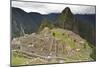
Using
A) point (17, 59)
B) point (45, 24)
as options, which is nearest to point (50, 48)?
point (45, 24)

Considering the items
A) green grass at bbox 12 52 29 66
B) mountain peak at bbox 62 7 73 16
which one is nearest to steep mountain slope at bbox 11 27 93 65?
green grass at bbox 12 52 29 66

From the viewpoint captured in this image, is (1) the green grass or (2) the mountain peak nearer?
(1) the green grass

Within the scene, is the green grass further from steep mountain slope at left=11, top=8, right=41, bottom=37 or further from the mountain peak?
the mountain peak

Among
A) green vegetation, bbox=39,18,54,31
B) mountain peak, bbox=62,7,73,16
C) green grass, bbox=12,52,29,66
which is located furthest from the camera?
mountain peak, bbox=62,7,73,16

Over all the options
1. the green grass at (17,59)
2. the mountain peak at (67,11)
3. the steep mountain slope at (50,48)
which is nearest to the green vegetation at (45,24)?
the steep mountain slope at (50,48)

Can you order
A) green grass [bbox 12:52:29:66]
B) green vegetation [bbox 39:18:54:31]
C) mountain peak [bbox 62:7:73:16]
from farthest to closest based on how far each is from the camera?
mountain peak [bbox 62:7:73:16] → green vegetation [bbox 39:18:54:31] → green grass [bbox 12:52:29:66]

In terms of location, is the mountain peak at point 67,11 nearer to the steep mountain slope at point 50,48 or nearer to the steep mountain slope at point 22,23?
the steep mountain slope at point 50,48

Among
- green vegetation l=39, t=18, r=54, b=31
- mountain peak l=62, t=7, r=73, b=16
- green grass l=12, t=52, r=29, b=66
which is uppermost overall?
mountain peak l=62, t=7, r=73, b=16

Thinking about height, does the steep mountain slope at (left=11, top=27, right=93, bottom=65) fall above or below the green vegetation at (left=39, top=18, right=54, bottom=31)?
below
